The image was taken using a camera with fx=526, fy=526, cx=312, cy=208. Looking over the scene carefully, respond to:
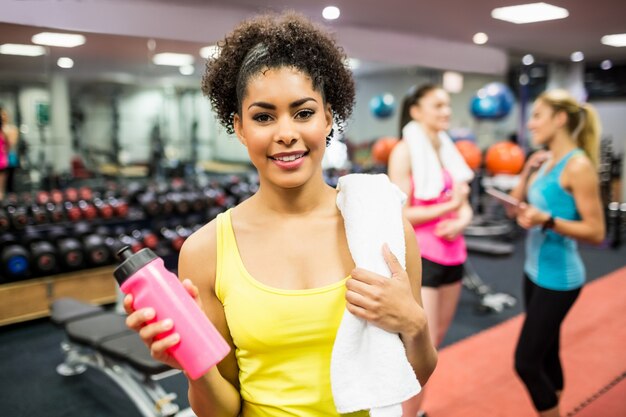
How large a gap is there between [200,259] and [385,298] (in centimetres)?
38

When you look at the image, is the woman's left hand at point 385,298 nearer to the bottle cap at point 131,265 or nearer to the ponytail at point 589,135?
the bottle cap at point 131,265

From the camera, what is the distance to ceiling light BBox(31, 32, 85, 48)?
488cm

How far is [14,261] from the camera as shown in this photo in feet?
12.8

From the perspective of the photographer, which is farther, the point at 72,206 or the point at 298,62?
the point at 72,206

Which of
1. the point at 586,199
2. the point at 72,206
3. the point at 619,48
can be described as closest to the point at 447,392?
the point at 586,199

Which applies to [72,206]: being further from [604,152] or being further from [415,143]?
[604,152]

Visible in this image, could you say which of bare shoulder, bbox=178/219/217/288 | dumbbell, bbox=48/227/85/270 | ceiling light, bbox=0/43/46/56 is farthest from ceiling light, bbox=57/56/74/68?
bare shoulder, bbox=178/219/217/288

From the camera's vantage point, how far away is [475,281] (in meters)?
4.56

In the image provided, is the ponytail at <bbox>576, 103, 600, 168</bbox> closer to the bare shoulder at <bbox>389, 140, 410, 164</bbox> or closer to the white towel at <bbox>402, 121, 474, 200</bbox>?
the white towel at <bbox>402, 121, 474, 200</bbox>

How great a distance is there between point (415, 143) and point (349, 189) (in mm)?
1427

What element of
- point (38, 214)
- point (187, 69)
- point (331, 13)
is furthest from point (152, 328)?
point (187, 69)

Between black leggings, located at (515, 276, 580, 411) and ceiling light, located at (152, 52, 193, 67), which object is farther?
ceiling light, located at (152, 52, 193, 67)

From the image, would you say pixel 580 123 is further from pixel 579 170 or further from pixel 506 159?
pixel 506 159

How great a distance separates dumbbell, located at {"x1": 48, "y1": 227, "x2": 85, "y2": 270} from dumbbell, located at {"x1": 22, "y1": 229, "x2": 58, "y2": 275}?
0.18 ft
